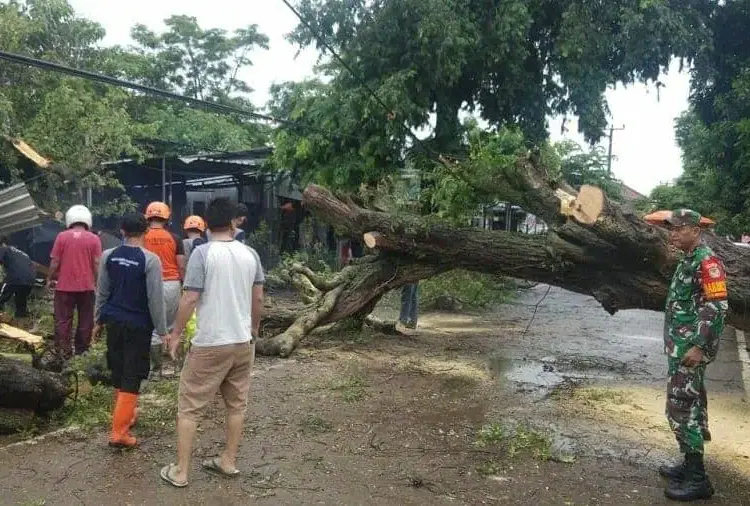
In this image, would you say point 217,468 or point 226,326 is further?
point 217,468

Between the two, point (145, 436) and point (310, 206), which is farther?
point (310, 206)

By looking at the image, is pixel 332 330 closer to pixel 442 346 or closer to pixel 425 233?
pixel 442 346

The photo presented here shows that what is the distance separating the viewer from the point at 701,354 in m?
3.89

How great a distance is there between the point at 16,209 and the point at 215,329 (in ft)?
17.7

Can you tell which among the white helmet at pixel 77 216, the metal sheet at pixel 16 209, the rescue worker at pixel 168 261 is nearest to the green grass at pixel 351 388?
the rescue worker at pixel 168 261

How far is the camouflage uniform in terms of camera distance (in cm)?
387

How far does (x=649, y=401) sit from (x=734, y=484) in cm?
201

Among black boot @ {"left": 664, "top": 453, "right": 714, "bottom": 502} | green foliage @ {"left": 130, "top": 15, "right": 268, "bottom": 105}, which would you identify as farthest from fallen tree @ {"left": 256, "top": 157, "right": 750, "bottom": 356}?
green foliage @ {"left": 130, "top": 15, "right": 268, "bottom": 105}

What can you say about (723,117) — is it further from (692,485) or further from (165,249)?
(165,249)

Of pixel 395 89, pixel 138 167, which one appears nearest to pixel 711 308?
pixel 395 89

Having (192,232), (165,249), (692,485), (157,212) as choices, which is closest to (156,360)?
(165,249)

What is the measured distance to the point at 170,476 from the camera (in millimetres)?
3775

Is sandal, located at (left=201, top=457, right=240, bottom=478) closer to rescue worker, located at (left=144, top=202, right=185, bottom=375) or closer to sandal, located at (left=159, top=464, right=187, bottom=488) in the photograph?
sandal, located at (left=159, top=464, right=187, bottom=488)

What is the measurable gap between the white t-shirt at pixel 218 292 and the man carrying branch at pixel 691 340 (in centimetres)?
265
